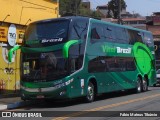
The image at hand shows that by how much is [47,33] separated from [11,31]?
5.53 m

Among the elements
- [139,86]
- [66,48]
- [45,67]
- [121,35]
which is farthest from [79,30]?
[139,86]

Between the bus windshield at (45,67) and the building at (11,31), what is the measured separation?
16.1 ft

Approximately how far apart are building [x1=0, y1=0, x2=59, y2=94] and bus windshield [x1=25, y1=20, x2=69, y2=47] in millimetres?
4098

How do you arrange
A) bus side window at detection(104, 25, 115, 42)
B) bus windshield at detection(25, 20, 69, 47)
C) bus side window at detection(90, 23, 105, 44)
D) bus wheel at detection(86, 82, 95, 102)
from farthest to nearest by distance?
1. bus side window at detection(104, 25, 115, 42)
2. bus side window at detection(90, 23, 105, 44)
3. bus wheel at detection(86, 82, 95, 102)
4. bus windshield at detection(25, 20, 69, 47)

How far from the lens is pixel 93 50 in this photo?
21.0 metres

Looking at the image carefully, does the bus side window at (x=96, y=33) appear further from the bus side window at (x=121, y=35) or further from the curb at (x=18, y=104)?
the curb at (x=18, y=104)

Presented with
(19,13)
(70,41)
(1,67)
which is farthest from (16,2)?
(70,41)

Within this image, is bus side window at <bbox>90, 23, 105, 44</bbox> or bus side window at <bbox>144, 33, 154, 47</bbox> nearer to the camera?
bus side window at <bbox>90, 23, 105, 44</bbox>

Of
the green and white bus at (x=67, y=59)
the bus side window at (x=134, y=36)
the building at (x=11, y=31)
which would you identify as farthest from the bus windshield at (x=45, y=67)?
the bus side window at (x=134, y=36)

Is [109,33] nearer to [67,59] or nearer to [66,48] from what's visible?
[67,59]

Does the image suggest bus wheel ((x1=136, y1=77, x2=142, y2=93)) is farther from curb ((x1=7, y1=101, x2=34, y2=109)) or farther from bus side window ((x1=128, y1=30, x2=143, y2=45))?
curb ((x1=7, y1=101, x2=34, y2=109))

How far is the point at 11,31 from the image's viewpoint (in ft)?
79.6

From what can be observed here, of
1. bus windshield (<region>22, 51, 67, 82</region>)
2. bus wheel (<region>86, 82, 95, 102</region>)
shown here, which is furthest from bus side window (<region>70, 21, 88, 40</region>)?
bus wheel (<region>86, 82, 95, 102</region>)

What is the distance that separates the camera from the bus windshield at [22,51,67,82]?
18.6 metres
